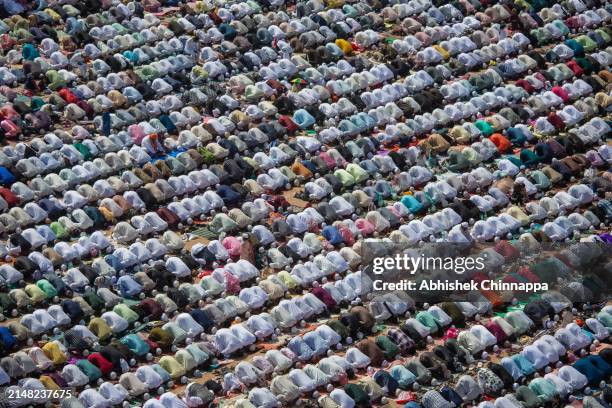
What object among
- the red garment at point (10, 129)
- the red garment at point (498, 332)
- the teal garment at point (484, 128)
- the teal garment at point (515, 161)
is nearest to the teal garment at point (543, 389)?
the red garment at point (498, 332)

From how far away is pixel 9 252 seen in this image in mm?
81750

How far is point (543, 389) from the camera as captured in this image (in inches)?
2975

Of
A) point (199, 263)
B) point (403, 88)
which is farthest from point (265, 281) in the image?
point (403, 88)

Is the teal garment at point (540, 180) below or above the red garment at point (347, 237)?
above

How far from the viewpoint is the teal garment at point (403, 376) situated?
75312 millimetres

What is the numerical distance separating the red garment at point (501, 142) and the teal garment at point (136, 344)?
25300mm

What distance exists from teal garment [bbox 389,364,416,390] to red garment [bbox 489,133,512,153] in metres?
20.6

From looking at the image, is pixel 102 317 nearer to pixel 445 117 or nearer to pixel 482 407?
pixel 482 407

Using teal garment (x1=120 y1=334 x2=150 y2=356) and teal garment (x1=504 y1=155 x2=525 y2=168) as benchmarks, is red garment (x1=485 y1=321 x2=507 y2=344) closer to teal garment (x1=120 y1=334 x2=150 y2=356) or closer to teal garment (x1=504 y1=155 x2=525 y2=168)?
teal garment (x1=504 y1=155 x2=525 y2=168)

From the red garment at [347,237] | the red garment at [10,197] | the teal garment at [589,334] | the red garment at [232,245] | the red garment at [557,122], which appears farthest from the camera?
the red garment at [557,122]

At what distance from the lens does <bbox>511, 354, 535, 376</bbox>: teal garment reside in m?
76.5

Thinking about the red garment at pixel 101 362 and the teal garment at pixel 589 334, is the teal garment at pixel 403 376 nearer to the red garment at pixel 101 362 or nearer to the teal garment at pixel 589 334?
the teal garment at pixel 589 334

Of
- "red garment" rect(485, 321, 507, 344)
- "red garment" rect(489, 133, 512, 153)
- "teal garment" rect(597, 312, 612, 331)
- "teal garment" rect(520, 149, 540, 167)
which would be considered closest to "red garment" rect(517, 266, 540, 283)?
"teal garment" rect(597, 312, 612, 331)

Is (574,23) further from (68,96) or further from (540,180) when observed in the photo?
(68,96)
